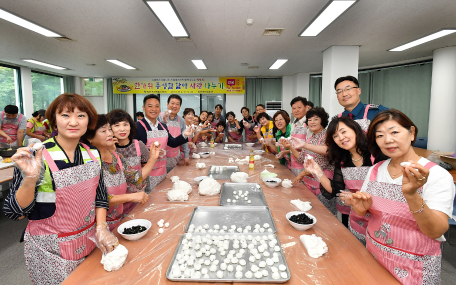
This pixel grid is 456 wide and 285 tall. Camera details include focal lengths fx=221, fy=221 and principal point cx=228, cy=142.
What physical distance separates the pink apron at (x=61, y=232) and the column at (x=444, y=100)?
7.13m

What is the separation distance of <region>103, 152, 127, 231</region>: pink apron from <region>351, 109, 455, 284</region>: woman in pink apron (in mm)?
1587

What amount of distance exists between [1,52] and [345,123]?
24.8 feet

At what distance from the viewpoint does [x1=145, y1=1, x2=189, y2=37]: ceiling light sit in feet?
9.17

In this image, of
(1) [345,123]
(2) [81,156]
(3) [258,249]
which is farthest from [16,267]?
(1) [345,123]

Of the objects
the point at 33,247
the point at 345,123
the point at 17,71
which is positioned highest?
the point at 17,71

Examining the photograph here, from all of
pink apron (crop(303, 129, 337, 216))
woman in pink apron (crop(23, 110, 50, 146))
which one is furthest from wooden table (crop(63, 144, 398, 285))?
woman in pink apron (crop(23, 110, 50, 146))

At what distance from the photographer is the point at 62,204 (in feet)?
3.80

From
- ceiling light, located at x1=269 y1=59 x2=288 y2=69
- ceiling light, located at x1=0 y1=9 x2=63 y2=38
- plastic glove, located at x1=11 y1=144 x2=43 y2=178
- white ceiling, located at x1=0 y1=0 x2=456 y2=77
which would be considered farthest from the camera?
ceiling light, located at x1=269 y1=59 x2=288 y2=69

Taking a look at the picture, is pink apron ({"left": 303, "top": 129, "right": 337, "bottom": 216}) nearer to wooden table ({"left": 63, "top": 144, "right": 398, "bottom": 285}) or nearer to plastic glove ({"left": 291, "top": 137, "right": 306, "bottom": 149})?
plastic glove ({"left": 291, "top": 137, "right": 306, "bottom": 149})

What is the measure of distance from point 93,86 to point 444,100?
37.7 ft

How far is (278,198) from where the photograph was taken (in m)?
1.86

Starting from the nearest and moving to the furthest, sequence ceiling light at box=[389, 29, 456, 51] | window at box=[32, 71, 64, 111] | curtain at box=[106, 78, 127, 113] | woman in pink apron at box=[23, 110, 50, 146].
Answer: ceiling light at box=[389, 29, 456, 51], woman in pink apron at box=[23, 110, 50, 146], window at box=[32, 71, 64, 111], curtain at box=[106, 78, 127, 113]

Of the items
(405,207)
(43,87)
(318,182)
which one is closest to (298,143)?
(318,182)

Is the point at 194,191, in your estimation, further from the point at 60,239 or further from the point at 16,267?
the point at 16,267
